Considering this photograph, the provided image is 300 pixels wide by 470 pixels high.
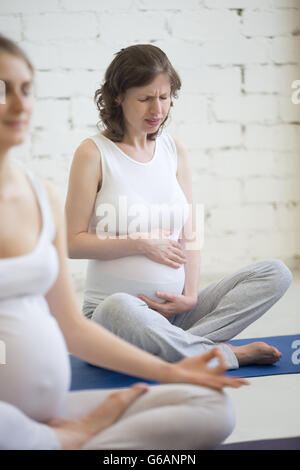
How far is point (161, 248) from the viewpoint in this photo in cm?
205

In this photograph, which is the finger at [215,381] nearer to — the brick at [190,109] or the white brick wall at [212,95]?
the white brick wall at [212,95]

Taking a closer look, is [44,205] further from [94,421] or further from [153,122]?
[153,122]

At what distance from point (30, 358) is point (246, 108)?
3.01 meters

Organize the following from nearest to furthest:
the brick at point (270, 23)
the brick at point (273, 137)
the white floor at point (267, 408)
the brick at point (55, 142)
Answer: the white floor at point (267, 408), the brick at point (55, 142), the brick at point (270, 23), the brick at point (273, 137)

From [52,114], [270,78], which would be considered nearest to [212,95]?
[270,78]

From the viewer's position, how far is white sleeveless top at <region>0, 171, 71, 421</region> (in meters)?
1.04

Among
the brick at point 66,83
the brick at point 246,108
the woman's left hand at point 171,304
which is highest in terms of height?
the brick at point 66,83

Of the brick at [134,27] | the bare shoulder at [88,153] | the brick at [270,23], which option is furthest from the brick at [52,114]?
the bare shoulder at [88,153]

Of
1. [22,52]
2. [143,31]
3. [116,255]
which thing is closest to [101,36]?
[143,31]

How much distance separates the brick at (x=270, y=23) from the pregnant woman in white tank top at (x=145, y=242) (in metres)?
1.81

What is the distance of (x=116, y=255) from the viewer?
6.67 ft

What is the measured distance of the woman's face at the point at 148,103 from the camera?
80.1 inches

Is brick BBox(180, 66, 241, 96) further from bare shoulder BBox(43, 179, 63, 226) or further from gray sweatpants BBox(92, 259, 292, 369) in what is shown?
bare shoulder BBox(43, 179, 63, 226)

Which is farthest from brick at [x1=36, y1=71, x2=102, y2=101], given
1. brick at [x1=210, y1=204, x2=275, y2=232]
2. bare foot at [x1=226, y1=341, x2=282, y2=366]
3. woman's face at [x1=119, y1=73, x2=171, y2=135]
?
bare foot at [x1=226, y1=341, x2=282, y2=366]
